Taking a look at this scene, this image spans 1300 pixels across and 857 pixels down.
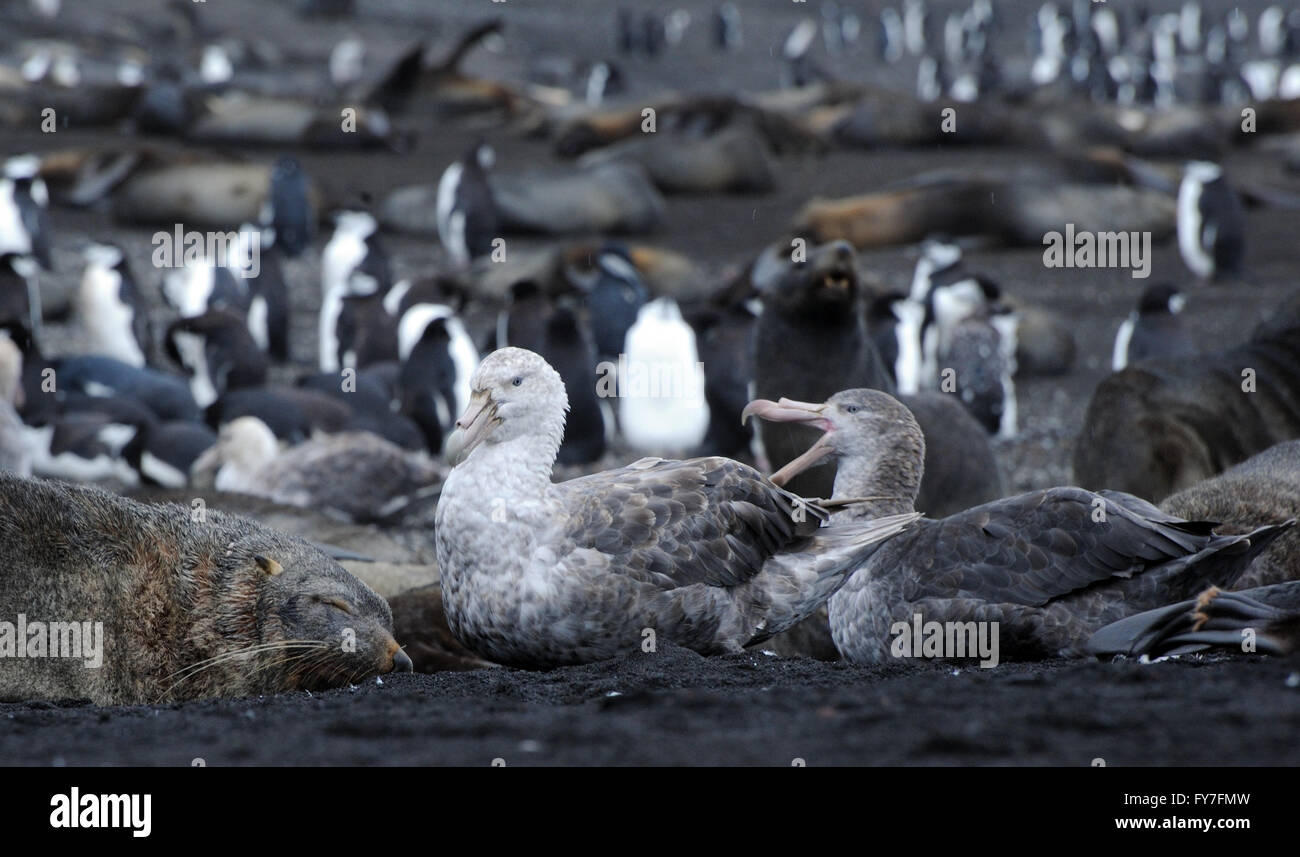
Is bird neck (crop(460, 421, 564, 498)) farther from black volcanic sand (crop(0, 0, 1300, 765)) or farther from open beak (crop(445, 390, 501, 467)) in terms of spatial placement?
black volcanic sand (crop(0, 0, 1300, 765))

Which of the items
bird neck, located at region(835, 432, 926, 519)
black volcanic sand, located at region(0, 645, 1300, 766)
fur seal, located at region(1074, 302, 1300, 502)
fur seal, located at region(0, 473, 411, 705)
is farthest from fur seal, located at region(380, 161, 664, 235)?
black volcanic sand, located at region(0, 645, 1300, 766)

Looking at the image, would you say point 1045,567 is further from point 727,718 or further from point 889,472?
point 727,718

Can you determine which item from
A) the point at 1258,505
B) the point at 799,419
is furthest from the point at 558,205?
the point at 1258,505

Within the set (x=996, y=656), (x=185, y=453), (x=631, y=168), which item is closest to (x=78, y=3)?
(x=631, y=168)

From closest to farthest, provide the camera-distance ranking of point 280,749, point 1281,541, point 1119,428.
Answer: point 280,749
point 1281,541
point 1119,428

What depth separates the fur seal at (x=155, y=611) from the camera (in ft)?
15.4

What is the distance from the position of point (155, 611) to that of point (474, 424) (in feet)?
3.63

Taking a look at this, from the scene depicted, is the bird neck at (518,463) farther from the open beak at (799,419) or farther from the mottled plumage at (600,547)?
the open beak at (799,419)

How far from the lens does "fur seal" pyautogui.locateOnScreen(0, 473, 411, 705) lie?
4.70 m

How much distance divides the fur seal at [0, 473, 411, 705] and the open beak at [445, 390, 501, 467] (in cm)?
63

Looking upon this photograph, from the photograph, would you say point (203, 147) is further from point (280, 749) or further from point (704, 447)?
point (280, 749)

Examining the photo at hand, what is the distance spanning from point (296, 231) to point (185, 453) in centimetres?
796

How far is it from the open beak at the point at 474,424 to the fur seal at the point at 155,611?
0.63 m
